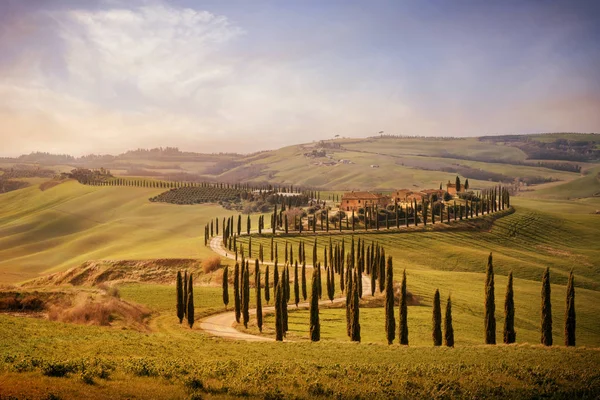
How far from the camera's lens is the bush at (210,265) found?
9744cm

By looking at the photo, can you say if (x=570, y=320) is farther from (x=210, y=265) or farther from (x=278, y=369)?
(x=210, y=265)

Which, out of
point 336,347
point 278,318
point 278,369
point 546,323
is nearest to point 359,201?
point 278,318

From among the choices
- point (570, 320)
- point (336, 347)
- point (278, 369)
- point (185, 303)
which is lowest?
point (185, 303)

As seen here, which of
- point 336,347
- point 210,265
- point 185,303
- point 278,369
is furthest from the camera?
point 210,265

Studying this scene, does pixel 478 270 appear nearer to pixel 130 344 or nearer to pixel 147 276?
pixel 147 276

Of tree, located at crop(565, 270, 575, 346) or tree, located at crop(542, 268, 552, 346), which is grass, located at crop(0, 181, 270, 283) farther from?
tree, located at crop(565, 270, 575, 346)

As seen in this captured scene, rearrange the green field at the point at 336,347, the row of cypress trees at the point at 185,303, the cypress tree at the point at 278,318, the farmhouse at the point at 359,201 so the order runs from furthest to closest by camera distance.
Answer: the farmhouse at the point at 359,201
the row of cypress trees at the point at 185,303
the cypress tree at the point at 278,318
the green field at the point at 336,347

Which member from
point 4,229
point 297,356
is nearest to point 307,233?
point 297,356

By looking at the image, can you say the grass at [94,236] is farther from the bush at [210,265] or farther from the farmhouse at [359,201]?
the farmhouse at [359,201]

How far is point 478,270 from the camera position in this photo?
4146 inches

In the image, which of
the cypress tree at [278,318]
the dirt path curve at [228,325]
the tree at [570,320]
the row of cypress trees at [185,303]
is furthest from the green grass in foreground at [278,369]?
the row of cypress trees at [185,303]

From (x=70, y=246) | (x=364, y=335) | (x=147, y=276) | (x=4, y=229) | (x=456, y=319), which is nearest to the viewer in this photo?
(x=364, y=335)

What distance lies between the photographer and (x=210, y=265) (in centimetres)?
9794

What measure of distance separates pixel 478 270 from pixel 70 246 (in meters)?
112
